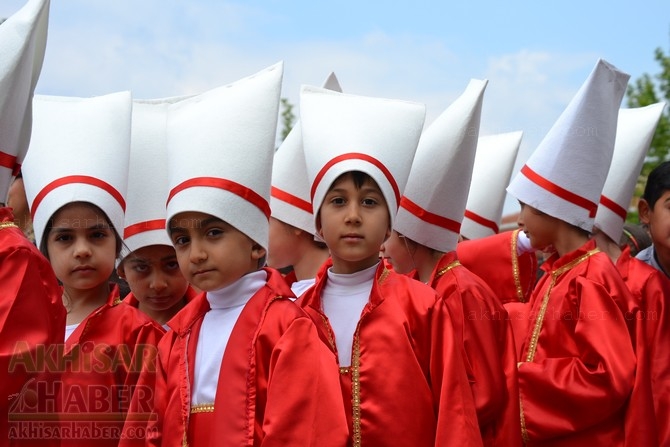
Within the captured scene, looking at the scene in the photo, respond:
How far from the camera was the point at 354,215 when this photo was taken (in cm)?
335

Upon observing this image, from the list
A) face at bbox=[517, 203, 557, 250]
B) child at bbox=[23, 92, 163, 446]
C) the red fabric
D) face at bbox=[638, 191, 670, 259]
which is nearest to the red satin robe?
child at bbox=[23, 92, 163, 446]

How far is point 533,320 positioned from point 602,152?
0.84 metres

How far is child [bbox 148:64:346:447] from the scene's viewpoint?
295 centimetres

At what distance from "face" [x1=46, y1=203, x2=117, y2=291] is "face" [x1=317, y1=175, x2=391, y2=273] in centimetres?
98

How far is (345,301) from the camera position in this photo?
349 cm

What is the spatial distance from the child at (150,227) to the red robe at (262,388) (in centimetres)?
96

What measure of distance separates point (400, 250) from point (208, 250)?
1.28 meters

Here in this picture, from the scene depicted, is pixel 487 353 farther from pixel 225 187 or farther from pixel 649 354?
pixel 225 187

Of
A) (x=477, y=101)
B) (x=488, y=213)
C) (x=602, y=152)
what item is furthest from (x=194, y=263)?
(x=488, y=213)

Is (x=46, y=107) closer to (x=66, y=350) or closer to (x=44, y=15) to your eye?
(x=44, y=15)

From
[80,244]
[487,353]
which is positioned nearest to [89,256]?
[80,244]

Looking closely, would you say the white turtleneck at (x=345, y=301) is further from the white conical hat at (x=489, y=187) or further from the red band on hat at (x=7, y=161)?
the white conical hat at (x=489, y=187)

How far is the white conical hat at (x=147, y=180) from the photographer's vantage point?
4.19 metres

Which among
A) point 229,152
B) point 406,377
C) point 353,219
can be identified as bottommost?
point 406,377
